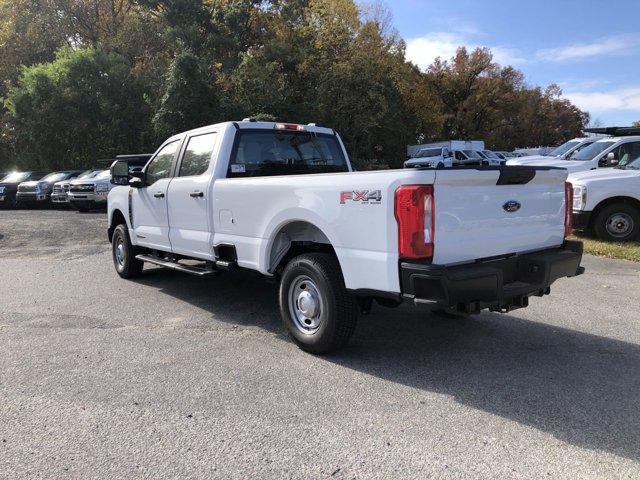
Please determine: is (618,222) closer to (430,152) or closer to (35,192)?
(35,192)

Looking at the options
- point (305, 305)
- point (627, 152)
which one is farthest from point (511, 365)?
point (627, 152)

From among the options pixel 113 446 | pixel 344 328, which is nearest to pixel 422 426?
pixel 344 328

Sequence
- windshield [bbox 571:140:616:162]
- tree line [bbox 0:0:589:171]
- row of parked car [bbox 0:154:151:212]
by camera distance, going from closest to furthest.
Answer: windshield [bbox 571:140:616:162], row of parked car [bbox 0:154:151:212], tree line [bbox 0:0:589:171]

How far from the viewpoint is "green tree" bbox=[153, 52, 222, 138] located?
75.9ft

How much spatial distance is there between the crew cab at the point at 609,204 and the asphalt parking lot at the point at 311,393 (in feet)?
12.3

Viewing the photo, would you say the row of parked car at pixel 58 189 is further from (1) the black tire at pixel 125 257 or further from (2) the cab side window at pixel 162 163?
(2) the cab side window at pixel 162 163

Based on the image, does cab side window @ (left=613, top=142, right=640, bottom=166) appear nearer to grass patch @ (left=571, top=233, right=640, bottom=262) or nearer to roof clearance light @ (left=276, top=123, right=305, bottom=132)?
grass patch @ (left=571, top=233, right=640, bottom=262)

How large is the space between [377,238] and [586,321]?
10.00 ft


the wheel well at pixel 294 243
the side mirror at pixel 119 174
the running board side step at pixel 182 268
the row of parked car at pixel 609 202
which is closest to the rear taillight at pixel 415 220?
the wheel well at pixel 294 243

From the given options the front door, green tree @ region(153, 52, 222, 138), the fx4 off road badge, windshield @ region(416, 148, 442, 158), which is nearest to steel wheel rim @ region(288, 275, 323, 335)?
the fx4 off road badge

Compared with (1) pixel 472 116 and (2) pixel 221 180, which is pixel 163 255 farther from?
(1) pixel 472 116

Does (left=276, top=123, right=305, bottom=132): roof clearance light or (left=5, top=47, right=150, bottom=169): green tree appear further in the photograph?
(left=5, top=47, right=150, bottom=169): green tree

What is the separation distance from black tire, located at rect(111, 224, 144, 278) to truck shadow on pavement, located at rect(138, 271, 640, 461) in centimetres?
214

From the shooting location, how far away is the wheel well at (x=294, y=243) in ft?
15.5
